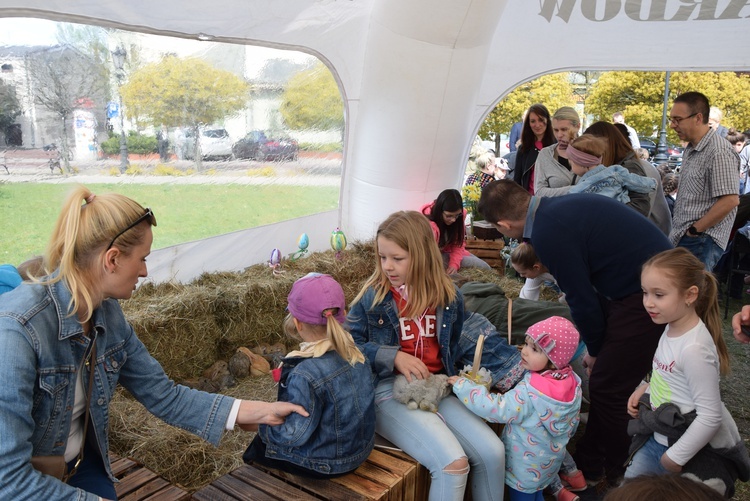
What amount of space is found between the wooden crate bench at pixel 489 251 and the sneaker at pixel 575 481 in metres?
4.36

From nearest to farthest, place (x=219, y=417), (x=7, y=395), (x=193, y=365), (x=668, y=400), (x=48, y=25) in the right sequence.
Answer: (x=7, y=395)
(x=219, y=417)
(x=668, y=400)
(x=48, y=25)
(x=193, y=365)

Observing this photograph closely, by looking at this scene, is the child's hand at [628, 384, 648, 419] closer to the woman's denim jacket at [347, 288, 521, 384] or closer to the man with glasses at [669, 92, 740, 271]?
the woman's denim jacket at [347, 288, 521, 384]

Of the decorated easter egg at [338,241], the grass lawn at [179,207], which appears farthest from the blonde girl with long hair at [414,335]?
the decorated easter egg at [338,241]

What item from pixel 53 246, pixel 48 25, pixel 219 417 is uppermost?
pixel 48 25

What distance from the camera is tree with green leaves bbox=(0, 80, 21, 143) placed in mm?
3967

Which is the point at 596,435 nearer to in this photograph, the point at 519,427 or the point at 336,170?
the point at 519,427

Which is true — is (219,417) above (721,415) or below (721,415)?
below

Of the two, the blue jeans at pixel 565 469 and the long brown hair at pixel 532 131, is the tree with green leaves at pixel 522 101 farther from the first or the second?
the blue jeans at pixel 565 469

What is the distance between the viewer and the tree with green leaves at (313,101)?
641cm

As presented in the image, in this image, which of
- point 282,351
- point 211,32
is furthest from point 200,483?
point 211,32

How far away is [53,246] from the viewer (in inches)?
70.1

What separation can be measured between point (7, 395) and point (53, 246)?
45 cm

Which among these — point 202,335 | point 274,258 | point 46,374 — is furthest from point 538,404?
point 274,258

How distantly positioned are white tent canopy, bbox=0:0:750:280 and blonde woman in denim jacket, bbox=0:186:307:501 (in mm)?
3391
